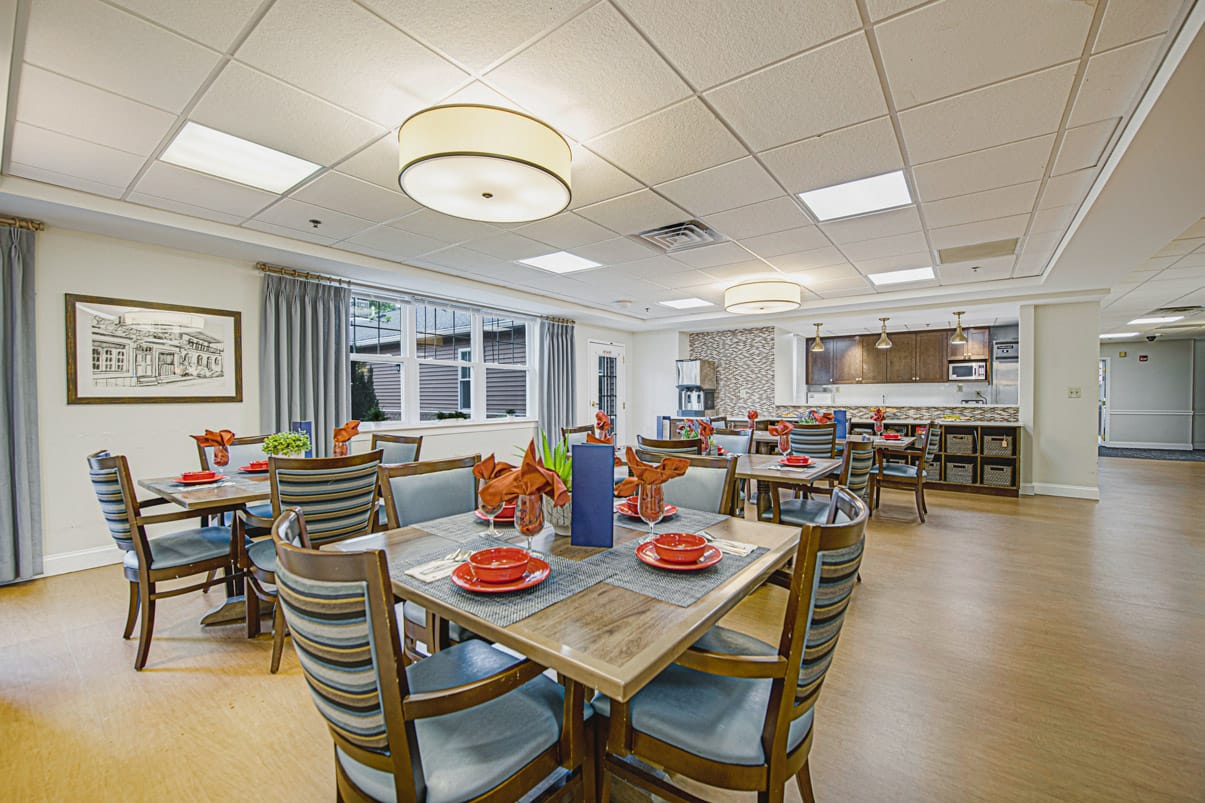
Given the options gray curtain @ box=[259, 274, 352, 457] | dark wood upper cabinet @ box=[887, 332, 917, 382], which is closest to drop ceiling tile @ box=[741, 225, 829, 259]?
gray curtain @ box=[259, 274, 352, 457]

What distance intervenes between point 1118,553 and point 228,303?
7.62 m

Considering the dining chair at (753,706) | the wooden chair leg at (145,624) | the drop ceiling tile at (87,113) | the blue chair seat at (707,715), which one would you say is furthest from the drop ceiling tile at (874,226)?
the wooden chair leg at (145,624)

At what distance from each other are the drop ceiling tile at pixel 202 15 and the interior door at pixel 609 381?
655cm

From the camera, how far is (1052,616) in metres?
2.89

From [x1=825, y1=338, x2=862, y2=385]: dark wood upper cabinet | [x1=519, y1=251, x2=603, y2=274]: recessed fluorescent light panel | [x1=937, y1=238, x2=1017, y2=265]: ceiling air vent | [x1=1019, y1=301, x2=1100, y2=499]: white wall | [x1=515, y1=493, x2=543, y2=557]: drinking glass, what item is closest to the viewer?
[x1=515, y1=493, x2=543, y2=557]: drinking glass

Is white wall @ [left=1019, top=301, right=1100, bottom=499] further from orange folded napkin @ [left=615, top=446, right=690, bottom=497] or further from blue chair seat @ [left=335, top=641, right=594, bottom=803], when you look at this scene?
blue chair seat @ [left=335, top=641, right=594, bottom=803]

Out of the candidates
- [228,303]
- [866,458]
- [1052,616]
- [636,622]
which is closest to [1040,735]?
[1052,616]

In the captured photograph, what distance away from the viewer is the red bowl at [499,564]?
132 centimetres

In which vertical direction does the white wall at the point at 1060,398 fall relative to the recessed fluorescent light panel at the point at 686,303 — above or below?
below

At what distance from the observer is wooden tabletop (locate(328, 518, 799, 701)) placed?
37.8 inches

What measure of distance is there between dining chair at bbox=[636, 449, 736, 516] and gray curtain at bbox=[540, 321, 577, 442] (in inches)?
190

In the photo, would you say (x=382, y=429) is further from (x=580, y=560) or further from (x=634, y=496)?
(x=580, y=560)

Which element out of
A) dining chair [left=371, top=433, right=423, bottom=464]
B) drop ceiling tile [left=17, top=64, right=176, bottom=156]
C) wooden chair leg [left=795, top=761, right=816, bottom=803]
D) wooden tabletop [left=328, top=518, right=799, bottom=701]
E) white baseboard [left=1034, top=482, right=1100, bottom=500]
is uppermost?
drop ceiling tile [left=17, top=64, right=176, bottom=156]

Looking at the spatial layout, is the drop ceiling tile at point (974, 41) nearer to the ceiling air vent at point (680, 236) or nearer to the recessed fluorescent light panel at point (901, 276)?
the ceiling air vent at point (680, 236)
